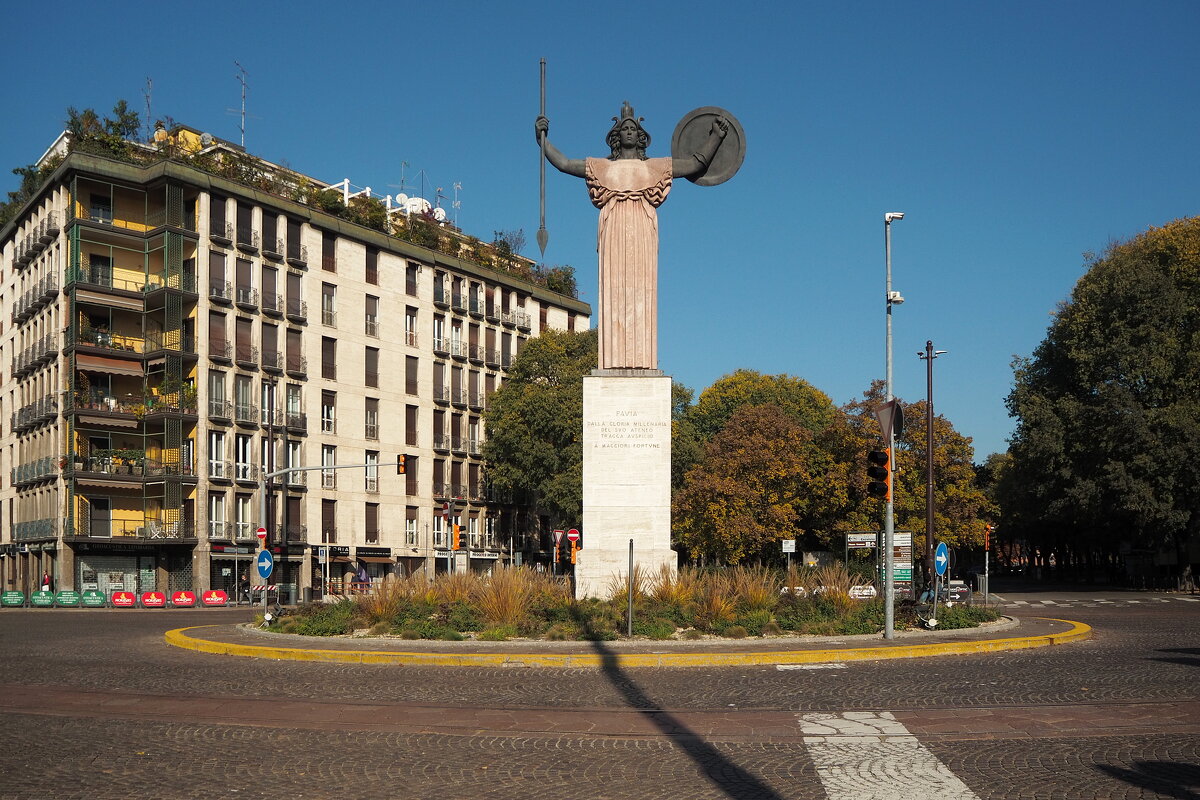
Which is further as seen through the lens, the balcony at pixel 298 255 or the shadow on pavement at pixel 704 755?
the balcony at pixel 298 255

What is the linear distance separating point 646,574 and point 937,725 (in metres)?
12.4

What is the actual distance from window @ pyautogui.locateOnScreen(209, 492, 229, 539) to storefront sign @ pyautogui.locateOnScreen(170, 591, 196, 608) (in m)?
6.95

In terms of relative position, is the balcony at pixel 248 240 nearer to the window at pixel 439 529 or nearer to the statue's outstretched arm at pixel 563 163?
the window at pixel 439 529

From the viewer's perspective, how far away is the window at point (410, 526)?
68.3m

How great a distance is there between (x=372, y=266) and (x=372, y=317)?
318cm

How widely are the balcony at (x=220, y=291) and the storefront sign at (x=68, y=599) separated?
16.3 metres

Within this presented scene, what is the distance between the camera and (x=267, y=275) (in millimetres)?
60844

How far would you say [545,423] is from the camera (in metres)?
64.7

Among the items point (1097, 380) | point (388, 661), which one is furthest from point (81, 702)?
point (1097, 380)

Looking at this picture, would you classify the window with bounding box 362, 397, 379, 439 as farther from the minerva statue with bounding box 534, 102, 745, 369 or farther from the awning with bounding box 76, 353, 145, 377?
the minerva statue with bounding box 534, 102, 745, 369

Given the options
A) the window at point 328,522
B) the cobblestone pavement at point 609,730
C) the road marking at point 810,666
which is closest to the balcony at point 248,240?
the window at point 328,522

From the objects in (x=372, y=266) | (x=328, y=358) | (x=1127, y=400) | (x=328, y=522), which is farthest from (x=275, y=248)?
(x=1127, y=400)

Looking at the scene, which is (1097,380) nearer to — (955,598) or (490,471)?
(955,598)

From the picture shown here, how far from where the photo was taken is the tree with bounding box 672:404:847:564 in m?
56.1
